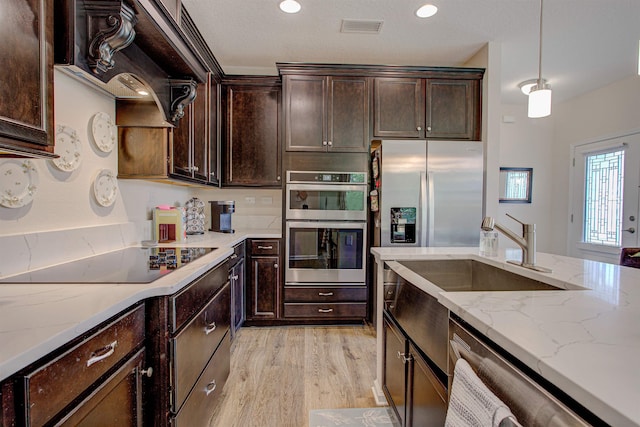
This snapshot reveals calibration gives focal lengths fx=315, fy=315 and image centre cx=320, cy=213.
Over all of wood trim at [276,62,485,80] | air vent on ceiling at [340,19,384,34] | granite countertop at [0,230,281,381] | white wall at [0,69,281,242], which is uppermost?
air vent on ceiling at [340,19,384,34]

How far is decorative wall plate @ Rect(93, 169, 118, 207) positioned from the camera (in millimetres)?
1797

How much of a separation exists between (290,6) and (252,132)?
1.21 meters

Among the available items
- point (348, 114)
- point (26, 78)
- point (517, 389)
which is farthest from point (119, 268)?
point (348, 114)

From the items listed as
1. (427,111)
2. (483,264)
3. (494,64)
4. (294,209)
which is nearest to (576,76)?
(494,64)

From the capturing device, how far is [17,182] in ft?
4.30

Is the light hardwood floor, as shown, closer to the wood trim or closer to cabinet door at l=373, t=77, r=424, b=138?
cabinet door at l=373, t=77, r=424, b=138

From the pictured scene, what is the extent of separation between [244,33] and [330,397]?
2910mm

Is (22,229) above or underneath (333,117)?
underneath

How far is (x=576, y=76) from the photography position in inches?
143

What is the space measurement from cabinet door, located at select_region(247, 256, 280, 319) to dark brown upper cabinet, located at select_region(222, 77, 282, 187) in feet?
2.64

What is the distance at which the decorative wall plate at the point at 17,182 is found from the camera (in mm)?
1257

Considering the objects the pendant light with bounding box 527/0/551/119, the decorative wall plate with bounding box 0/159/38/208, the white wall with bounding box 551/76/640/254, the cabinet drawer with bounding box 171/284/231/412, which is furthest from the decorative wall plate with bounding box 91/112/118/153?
the white wall with bounding box 551/76/640/254

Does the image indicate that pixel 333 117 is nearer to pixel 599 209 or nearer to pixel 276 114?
pixel 276 114

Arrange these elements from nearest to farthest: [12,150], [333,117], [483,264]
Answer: [12,150] < [483,264] < [333,117]
